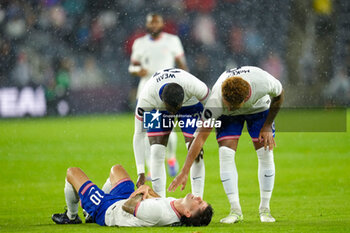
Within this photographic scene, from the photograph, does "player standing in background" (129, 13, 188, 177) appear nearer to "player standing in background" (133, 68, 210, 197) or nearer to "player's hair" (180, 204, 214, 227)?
"player standing in background" (133, 68, 210, 197)

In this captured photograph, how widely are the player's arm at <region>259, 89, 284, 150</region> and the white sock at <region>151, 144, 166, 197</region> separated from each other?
3.98 feet

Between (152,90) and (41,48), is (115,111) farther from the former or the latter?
(152,90)

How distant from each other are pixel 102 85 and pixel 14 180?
41.4ft

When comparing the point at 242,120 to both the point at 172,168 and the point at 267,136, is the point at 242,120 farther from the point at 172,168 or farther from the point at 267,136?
the point at 172,168

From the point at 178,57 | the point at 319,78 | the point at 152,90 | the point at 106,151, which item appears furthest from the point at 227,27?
the point at 152,90

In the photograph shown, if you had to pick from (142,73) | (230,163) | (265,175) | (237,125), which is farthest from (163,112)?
(142,73)

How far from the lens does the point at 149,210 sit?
698 centimetres

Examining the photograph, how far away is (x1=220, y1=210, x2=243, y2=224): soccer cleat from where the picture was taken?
302 inches

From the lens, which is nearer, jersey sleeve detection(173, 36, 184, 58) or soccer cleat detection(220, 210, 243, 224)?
soccer cleat detection(220, 210, 243, 224)

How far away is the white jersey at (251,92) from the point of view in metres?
7.34

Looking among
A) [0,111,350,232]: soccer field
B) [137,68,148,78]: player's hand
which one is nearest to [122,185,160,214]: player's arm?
[0,111,350,232]: soccer field

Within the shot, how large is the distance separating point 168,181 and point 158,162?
3101 millimetres

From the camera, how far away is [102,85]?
80.7ft

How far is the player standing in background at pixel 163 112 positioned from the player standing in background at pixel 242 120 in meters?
0.38
